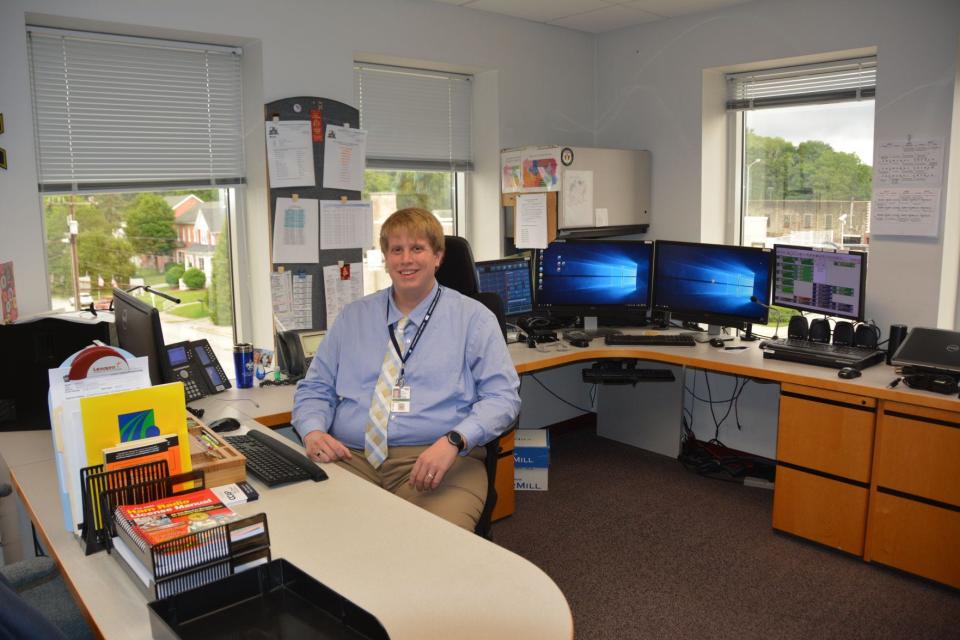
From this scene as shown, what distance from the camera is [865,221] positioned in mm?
4051

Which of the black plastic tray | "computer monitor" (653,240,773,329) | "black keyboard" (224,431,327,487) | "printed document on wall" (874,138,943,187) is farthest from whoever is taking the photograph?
"computer monitor" (653,240,773,329)

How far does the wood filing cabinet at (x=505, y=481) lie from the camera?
3.56 meters

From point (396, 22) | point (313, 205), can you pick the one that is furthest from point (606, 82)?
point (313, 205)

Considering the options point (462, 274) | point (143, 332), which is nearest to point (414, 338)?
point (462, 274)

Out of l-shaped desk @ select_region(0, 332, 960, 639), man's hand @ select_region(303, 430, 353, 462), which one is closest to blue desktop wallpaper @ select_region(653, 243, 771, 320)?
l-shaped desk @ select_region(0, 332, 960, 639)

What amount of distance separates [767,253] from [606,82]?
178 cm

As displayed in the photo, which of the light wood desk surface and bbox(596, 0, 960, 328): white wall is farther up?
bbox(596, 0, 960, 328): white wall

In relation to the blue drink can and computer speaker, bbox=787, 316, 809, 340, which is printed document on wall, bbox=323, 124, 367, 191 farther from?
computer speaker, bbox=787, 316, 809, 340

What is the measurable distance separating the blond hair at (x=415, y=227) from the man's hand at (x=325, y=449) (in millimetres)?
643

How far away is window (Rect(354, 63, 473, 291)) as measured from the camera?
4.21 m

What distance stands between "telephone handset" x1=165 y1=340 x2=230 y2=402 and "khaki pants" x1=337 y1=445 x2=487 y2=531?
34.0 inches

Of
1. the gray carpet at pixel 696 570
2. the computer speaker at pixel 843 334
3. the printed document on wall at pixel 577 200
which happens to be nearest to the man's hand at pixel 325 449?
the gray carpet at pixel 696 570

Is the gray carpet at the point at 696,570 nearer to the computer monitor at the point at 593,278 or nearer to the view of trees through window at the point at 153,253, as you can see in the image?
the computer monitor at the point at 593,278

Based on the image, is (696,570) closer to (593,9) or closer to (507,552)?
(507,552)
